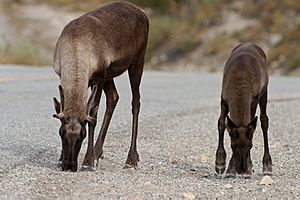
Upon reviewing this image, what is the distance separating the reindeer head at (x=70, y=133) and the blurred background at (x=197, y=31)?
2896 centimetres

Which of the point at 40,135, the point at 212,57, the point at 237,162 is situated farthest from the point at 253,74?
the point at 212,57

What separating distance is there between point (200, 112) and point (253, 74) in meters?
9.38

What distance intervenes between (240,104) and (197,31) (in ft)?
138

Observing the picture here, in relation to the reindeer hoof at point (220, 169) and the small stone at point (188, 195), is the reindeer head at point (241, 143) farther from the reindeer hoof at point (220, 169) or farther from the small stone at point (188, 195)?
the small stone at point (188, 195)

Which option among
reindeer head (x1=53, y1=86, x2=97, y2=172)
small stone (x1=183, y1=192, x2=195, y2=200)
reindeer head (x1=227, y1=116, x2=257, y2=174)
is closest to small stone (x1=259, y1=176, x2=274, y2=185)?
reindeer head (x1=227, y1=116, x2=257, y2=174)

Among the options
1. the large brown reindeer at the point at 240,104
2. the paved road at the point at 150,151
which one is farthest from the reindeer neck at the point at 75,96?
the large brown reindeer at the point at 240,104

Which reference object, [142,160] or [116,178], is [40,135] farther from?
[116,178]

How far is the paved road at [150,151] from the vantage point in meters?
9.35

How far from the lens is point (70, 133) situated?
10.3 metres

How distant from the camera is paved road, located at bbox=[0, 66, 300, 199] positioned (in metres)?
9.35

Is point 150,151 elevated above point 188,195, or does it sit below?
above

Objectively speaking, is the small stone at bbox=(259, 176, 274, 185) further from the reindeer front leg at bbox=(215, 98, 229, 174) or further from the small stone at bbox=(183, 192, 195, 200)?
the small stone at bbox=(183, 192, 195, 200)

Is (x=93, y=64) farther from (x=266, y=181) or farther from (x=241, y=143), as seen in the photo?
(x=266, y=181)

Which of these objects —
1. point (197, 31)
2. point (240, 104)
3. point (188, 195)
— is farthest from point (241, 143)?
point (197, 31)
